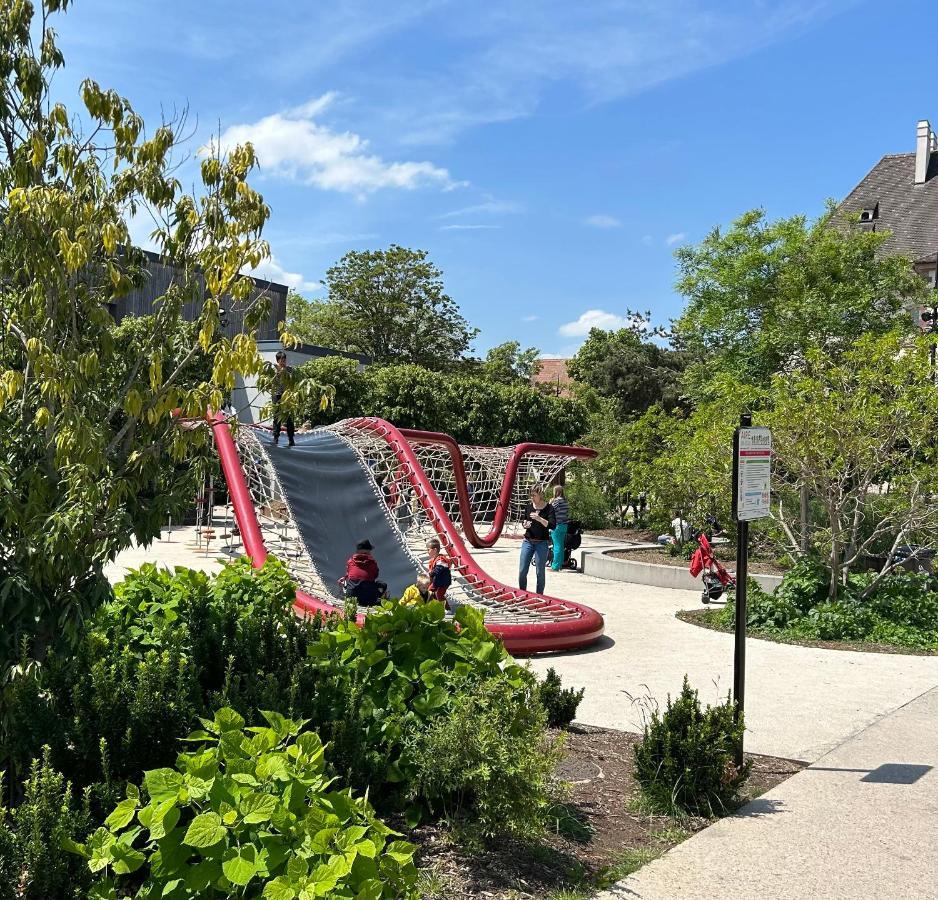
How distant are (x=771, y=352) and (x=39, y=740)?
1016 inches

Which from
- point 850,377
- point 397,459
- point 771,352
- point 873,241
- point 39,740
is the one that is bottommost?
point 39,740

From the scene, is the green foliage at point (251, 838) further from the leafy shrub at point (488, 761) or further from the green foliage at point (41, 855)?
the leafy shrub at point (488, 761)

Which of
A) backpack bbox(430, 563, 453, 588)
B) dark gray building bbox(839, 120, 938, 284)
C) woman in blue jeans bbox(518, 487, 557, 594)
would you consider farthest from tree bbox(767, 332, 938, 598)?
dark gray building bbox(839, 120, 938, 284)

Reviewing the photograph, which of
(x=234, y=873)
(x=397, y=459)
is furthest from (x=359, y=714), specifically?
(x=397, y=459)

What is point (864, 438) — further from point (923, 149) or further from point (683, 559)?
point (923, 149)

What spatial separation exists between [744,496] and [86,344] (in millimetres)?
3787

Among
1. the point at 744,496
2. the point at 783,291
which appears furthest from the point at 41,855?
the point at 783,291

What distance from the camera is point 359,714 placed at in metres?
4.71

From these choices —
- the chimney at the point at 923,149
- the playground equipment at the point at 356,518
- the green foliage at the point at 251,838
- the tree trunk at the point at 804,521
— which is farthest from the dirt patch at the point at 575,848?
the chimney at the point at 923,149

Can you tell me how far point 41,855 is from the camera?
10.7 feet

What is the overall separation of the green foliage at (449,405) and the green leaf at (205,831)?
25277mm

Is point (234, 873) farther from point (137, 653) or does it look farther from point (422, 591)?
point (422, 591)

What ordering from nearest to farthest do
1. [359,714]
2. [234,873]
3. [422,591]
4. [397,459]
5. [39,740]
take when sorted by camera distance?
[234,873] → [39,740] → [359,714] → [422,591] → [397,459]

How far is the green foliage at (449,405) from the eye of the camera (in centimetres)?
3058
